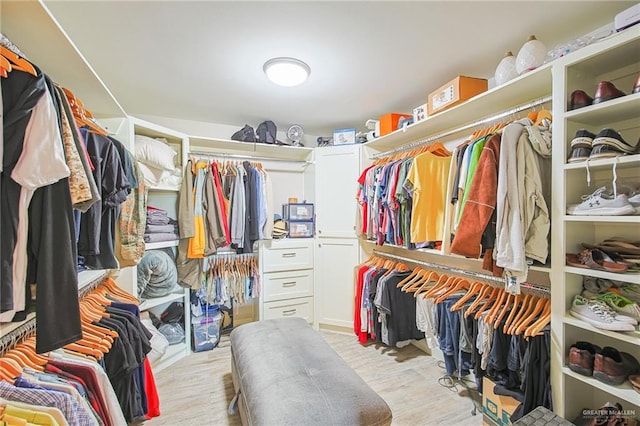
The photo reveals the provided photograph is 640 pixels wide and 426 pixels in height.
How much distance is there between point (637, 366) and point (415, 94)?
2.20 metres

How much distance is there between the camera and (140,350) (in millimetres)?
1473

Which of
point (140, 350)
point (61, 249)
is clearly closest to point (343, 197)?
point (140, 350)

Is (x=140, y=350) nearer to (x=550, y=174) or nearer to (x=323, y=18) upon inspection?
(x=323, y=18)

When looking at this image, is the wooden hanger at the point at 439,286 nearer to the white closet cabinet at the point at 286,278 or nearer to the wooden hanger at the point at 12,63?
the white closet cabinet at the point at 286,278

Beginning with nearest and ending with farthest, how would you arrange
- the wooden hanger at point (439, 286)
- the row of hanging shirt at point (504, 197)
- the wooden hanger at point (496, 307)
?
the row of hanging shirt at point (504, 197) < the wooden hanger at point (496, 307) < the wooden hanger at point (439, 286)

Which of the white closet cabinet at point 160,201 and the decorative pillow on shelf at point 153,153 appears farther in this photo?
the decorative pillow on shelf at point 153,153

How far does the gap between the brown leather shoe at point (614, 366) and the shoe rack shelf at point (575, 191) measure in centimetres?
7

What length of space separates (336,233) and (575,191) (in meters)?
2.02

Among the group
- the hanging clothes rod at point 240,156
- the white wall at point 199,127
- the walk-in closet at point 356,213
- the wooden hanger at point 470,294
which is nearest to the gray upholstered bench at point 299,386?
the walk-in closet at point 356,213

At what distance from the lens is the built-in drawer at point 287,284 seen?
9.55 ft

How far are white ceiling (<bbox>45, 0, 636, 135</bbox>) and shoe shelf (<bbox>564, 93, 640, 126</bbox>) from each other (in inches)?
22.8

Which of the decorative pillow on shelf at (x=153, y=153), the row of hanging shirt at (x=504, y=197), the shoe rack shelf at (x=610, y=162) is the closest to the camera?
the shoe rack shelf at (x=610, y=162)

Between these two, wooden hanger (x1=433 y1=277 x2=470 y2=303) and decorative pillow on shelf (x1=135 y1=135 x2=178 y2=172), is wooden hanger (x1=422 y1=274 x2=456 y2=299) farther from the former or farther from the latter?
decorative pillow on shelf (x1=135 y1=135 x2=178 y2=172)

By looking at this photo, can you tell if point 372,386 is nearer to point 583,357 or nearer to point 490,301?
point 490,301
